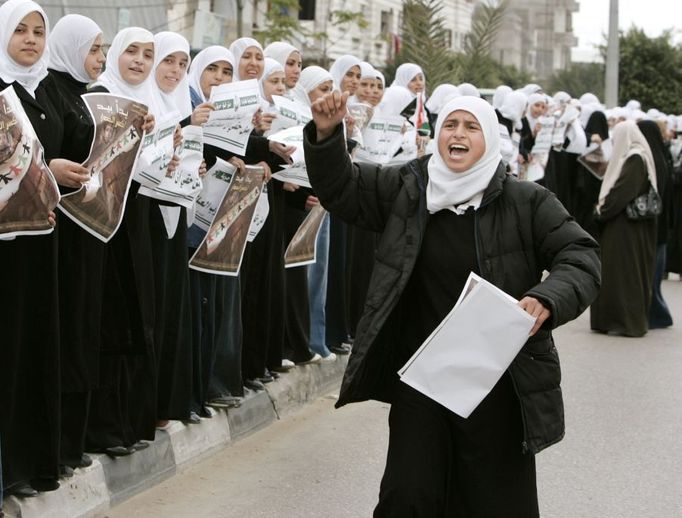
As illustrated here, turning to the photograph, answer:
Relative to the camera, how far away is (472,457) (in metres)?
4.35

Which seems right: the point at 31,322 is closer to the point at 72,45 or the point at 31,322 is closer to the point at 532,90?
the point at 72,45

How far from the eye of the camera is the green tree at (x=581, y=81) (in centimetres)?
5078

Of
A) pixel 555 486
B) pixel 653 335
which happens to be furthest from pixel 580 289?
pixel 653 335

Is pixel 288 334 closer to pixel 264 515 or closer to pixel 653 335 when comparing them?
pixel 264 515

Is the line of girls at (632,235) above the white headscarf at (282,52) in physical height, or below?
below

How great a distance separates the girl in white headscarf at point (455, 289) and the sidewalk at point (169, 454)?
1544 mm

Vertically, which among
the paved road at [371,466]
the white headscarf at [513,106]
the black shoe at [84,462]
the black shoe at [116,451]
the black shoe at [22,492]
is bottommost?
the paved road at [371,466]

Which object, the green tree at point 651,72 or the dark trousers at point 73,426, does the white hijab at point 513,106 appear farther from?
the green tree at point 651,72

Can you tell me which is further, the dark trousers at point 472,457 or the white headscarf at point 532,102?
the white headscarf at point 532,102

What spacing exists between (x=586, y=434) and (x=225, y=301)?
2238 mm

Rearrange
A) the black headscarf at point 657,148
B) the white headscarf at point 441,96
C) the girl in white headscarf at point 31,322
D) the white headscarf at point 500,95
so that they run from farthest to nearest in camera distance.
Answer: the white headscarf at point 500,95 → the white headscarf at point 441,96 → the black headscarf at point 657,148 → the girl in white headscarf at point 31,322

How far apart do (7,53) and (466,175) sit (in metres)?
1.95

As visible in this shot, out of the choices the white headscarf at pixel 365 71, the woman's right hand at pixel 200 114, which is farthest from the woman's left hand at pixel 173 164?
the white headscarf at pixel 365 71

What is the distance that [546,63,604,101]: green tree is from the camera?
5078 cm
